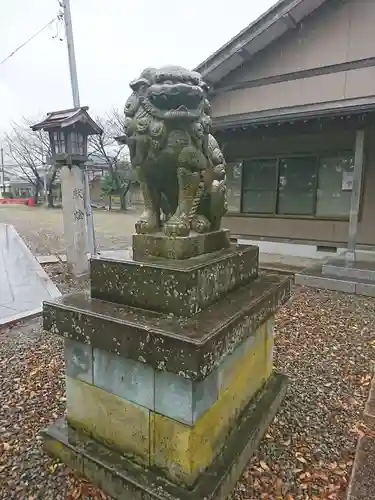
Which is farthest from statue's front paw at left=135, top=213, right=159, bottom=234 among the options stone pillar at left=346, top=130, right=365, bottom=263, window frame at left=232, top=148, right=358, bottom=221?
window frame at left=232, top=148, right=358, bottom=221

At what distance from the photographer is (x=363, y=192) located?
761 centimetres

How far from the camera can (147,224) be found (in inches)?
81.6

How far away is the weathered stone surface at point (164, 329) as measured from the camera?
145 cm

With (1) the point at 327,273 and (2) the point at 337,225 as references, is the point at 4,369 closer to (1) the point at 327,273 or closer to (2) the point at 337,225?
(1) the point at 327,273

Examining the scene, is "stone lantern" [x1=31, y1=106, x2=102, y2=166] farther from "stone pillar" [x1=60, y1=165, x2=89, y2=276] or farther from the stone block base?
the stone block base

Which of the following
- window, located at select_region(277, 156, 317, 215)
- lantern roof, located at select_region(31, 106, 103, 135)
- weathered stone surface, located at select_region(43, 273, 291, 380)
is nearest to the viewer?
weathered stone surface, located at select_region(43, 273, 291, 380)

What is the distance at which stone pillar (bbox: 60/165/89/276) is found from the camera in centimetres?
643

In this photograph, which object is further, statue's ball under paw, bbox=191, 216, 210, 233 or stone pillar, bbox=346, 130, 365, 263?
stone pillar, bbox=346, 130, 365, 263

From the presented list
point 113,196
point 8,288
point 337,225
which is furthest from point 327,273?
point 113,196

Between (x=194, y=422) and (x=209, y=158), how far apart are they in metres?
1.55

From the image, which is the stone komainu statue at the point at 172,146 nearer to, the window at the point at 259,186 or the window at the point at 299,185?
the window at the point at 299,185

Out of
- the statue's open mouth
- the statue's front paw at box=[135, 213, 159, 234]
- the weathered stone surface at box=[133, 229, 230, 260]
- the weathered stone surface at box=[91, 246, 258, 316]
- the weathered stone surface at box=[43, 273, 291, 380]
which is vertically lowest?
the weathered stone surface at box=[43, 273, 291, 380]

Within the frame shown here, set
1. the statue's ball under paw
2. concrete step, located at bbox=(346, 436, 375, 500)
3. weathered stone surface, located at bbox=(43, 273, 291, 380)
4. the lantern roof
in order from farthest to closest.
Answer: the lantern roof
the statue's ball under paw
concrete step, located at bbox=(346, 436, 375, 500)
weathered stone surface, located at bbox=(43, 273, 291, 380)

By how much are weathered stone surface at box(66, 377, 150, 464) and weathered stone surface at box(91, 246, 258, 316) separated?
547 millimetres
